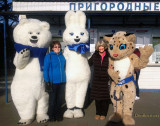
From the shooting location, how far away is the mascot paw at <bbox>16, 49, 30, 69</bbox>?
349cm

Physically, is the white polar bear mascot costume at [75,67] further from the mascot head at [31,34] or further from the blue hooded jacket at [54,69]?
the mascot head at [31,34]

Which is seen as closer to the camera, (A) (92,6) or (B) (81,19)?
(B) (81,19)

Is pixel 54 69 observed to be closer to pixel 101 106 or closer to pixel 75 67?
pixel 75 67

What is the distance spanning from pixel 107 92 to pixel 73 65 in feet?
3.12

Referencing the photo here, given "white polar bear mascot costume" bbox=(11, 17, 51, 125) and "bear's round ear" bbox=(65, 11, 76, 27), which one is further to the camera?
"bear's round ear" bbox=(65, 11, 76, 27)

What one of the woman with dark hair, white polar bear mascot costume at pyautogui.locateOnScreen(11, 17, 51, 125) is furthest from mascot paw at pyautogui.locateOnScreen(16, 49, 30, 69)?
the woman with dark hair

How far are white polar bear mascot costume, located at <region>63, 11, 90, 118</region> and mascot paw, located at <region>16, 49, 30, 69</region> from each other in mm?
914

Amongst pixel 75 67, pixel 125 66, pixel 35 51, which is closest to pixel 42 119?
pixel 75 67

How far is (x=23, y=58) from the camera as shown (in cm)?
351

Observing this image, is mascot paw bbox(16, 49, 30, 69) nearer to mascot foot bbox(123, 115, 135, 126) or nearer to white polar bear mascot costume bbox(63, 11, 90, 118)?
white polar bear mascot costume bbox(63, 11, 90, 118)

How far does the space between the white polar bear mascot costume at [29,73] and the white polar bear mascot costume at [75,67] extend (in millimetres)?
547

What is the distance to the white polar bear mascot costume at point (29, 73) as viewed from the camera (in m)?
3.57

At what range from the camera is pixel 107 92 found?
12.6 ft

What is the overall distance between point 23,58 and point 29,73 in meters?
0.34
